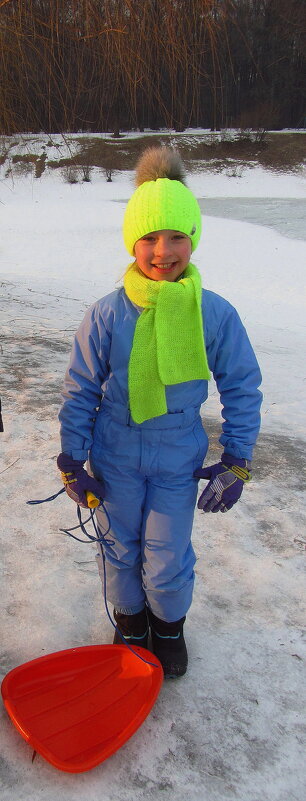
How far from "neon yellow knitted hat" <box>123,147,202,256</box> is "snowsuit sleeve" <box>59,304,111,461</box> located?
27cm

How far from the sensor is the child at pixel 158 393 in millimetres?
1799

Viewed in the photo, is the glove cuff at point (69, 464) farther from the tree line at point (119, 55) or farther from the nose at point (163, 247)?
the tree line at point (119, 55)

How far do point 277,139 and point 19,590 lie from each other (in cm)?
2934

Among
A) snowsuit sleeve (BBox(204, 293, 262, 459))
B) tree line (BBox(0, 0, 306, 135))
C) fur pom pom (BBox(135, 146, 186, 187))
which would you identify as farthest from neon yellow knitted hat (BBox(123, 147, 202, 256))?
tree line (BBox(0, 0, 306, 135))

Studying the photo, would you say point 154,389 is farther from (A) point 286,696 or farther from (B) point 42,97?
(B) point 42,97

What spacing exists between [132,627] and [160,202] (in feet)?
4.41

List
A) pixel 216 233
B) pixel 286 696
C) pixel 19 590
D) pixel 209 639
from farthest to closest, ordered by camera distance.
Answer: pixel 216 233 → pixel 19 590 → pixel 209 639 → pixel 286 696

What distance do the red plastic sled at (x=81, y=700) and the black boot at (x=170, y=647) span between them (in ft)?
0.16

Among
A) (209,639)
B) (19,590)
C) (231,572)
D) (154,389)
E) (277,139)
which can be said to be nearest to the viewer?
(154,389)

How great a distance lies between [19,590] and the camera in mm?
2295

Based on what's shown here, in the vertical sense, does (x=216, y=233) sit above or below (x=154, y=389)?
below

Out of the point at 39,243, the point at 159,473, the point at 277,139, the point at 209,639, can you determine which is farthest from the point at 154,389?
the point at 277,139

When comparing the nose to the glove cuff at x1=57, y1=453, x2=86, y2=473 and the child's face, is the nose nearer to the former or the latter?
the child's face

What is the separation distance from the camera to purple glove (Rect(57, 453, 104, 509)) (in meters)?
1.83
